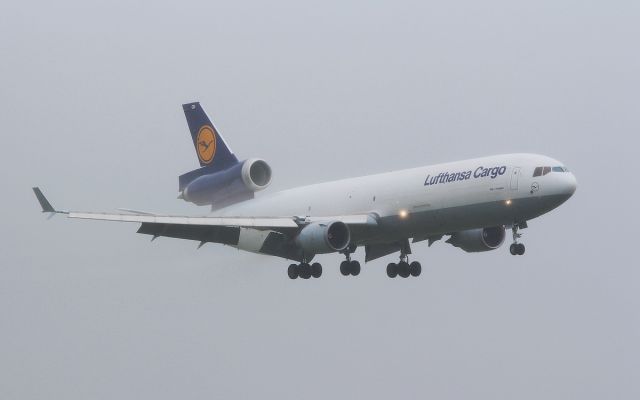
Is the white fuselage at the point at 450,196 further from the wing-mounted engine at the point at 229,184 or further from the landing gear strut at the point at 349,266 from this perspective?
the wing-mounted engine at the point at 229,184

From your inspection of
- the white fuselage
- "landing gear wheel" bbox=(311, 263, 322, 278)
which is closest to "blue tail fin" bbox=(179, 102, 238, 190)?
the white fuselage

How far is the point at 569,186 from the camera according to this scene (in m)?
55.9

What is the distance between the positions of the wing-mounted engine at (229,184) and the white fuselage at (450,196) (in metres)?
4.57

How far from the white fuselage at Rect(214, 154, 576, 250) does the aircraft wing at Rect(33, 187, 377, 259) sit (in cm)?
105

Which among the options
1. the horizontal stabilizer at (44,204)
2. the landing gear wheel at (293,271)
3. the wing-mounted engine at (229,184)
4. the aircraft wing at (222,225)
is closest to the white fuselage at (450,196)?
the aircraft wing at (222,225)

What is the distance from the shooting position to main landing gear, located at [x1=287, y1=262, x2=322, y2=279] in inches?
2464

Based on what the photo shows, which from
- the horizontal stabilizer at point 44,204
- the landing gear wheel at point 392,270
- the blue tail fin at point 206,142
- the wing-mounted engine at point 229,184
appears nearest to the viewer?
the horizontal stabilizer at point 44,204

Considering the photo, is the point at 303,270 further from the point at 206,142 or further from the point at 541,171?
the point at 541,171

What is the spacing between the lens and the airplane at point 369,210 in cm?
5644

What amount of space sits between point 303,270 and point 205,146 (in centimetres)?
1095

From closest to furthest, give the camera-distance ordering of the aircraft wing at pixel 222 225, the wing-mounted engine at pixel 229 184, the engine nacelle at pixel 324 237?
the engine nacelle at pixel 324 237
the aircraft wing at pixel 222 225
the wing-mounted engine at pixel 229 184

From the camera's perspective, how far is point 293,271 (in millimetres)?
62688

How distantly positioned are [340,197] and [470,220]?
7157 millimetres

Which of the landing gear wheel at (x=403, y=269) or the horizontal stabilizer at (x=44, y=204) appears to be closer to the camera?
the horizontal stabilizer at (x=44, y=204)
